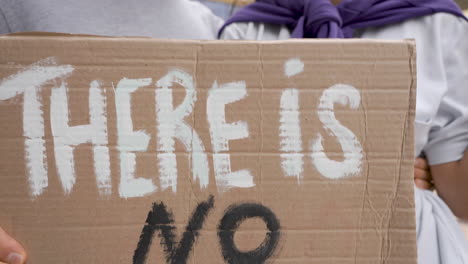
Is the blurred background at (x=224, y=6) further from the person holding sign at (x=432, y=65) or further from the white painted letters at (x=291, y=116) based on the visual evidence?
the white painted letters at (x=291, y=116)

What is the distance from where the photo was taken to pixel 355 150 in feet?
1.69

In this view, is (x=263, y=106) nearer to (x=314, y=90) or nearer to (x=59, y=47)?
(x=314, y=90)

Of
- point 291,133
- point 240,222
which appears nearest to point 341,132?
point 291,133

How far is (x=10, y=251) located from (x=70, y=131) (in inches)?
6.3

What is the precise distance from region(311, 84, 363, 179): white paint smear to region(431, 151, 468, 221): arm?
41 centimetres

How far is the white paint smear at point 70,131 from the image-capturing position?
0.51 metres

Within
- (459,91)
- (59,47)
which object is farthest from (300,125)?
(459,91)

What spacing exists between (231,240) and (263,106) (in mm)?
172

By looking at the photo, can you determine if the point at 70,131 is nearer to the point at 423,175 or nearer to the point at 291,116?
the point at 291,116

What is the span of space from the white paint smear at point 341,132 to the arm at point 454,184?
41 centimetres

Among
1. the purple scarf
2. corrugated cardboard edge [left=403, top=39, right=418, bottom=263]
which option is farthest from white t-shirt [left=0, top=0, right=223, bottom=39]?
corrugated cardboard edge [left=403, top=39, right=418, bottom=263]

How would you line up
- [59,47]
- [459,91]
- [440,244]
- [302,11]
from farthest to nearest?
[302,11]
[459,91]
[440,244]
[59,47]

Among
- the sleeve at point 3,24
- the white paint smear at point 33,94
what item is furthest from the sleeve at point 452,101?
the sleeve at point 3,24

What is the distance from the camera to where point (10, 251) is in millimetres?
500
